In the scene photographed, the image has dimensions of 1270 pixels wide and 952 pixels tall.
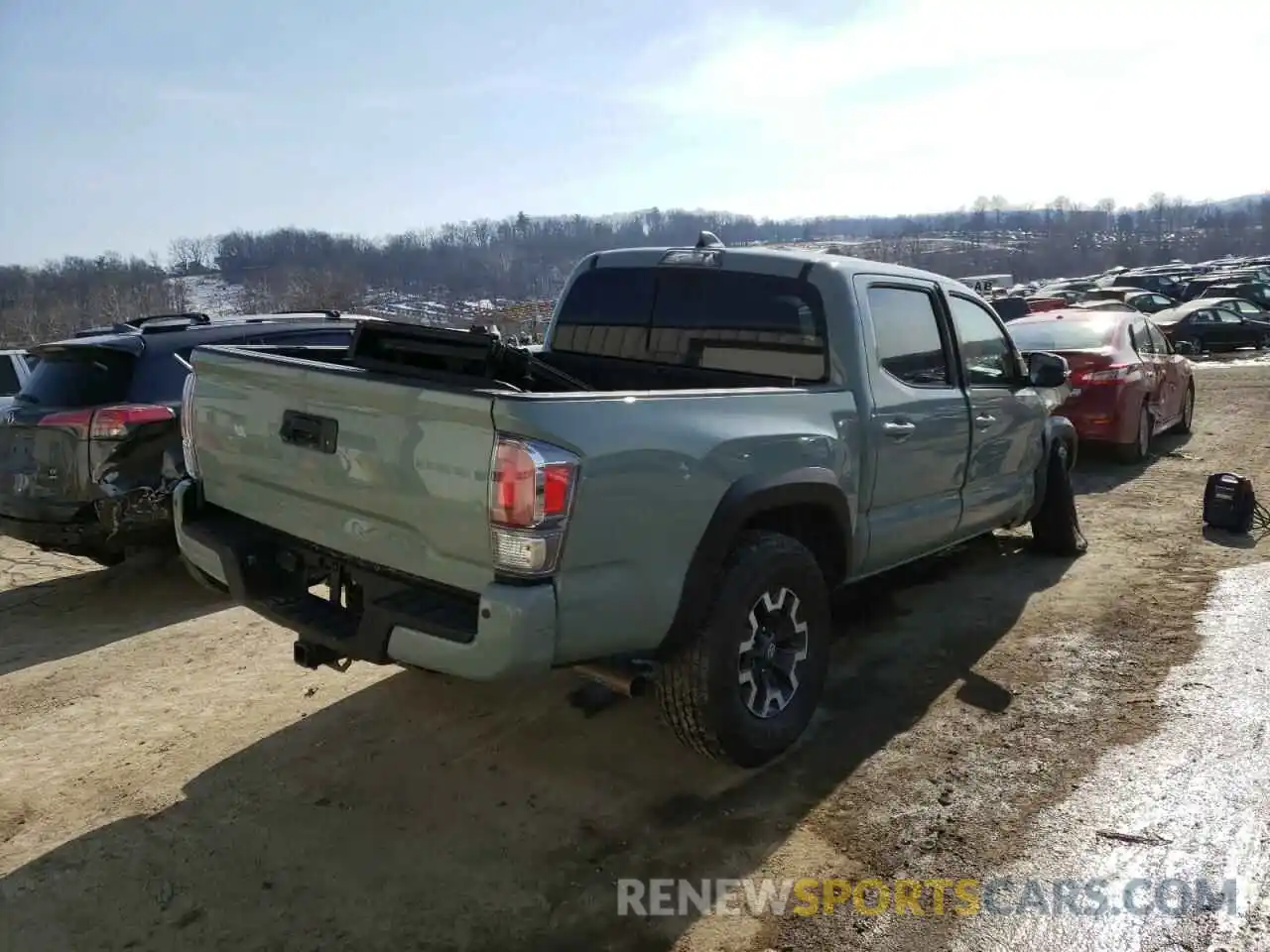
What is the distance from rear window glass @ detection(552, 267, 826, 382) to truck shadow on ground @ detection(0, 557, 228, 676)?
3002mm

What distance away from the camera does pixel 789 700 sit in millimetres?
3770

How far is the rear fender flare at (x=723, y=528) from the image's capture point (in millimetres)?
3217

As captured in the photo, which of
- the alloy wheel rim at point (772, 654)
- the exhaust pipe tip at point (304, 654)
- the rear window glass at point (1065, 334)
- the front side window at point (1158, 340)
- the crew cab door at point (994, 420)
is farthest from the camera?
the front side window at point (1158, 340)

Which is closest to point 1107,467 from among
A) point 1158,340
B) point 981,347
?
point 1158,340

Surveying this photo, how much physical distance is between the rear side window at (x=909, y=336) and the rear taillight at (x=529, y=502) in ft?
7.09

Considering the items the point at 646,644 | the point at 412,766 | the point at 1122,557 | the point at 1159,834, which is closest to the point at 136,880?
the point at 412,766

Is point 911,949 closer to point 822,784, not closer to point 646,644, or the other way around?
point 822,784

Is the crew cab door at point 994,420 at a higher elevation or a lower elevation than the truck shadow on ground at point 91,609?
higher

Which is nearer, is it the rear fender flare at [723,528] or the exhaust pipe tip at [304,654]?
the rear fender flare at [723,528]

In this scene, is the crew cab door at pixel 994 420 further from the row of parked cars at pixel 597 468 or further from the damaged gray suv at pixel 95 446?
the damaged gray suv at pixel 95 446

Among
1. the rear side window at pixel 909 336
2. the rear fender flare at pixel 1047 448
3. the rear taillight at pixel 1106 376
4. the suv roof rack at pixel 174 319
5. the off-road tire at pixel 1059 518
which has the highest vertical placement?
the suv roof rack at pixel 174 319

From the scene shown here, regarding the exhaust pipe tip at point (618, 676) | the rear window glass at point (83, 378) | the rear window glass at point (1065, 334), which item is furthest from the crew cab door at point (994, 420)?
the rear window glass at point (83, 378)

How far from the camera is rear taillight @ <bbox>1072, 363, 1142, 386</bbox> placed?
9312mm

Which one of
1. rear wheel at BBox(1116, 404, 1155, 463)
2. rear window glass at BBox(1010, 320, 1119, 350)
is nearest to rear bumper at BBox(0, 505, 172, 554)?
rear window glass at BBox(1010, 320, 1119, 350)
